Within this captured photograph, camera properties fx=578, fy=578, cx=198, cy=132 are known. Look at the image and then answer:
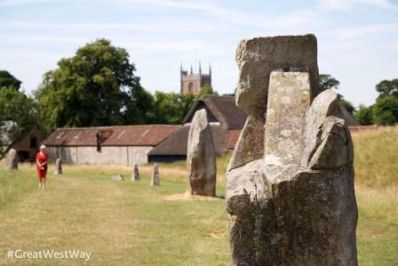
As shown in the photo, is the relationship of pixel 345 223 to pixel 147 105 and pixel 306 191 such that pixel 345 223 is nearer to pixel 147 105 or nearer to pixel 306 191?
pixel 306 191

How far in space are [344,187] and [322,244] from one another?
65cm

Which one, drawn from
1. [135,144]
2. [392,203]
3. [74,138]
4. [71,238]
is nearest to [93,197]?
[71,238]

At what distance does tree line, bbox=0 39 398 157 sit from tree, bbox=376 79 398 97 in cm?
723

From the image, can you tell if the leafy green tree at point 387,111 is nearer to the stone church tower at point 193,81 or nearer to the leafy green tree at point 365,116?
the leafy green tree at point 365,116

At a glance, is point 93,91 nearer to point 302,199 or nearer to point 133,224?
point 133,224

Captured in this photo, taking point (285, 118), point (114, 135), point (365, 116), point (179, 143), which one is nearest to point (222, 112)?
point (179, 143)

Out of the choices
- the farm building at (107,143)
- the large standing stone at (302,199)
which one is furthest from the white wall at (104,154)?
the large standing stone at (302,199)

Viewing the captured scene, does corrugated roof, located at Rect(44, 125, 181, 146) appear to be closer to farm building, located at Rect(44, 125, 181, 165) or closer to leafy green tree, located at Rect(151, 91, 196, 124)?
farm building, located at Rect(44, 125, 181, 165)

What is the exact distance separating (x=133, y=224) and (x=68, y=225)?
5.64 feet

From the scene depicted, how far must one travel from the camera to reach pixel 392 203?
56.7 feet

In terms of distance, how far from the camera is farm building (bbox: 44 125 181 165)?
55.5m

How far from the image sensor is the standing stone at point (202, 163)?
2134 centimetres

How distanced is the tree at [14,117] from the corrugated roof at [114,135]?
374 centimetres

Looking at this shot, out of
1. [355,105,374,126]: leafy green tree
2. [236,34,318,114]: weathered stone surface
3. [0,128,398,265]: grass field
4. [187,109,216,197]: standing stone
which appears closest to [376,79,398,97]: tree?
[355,105,374,126]: leafy green tree
